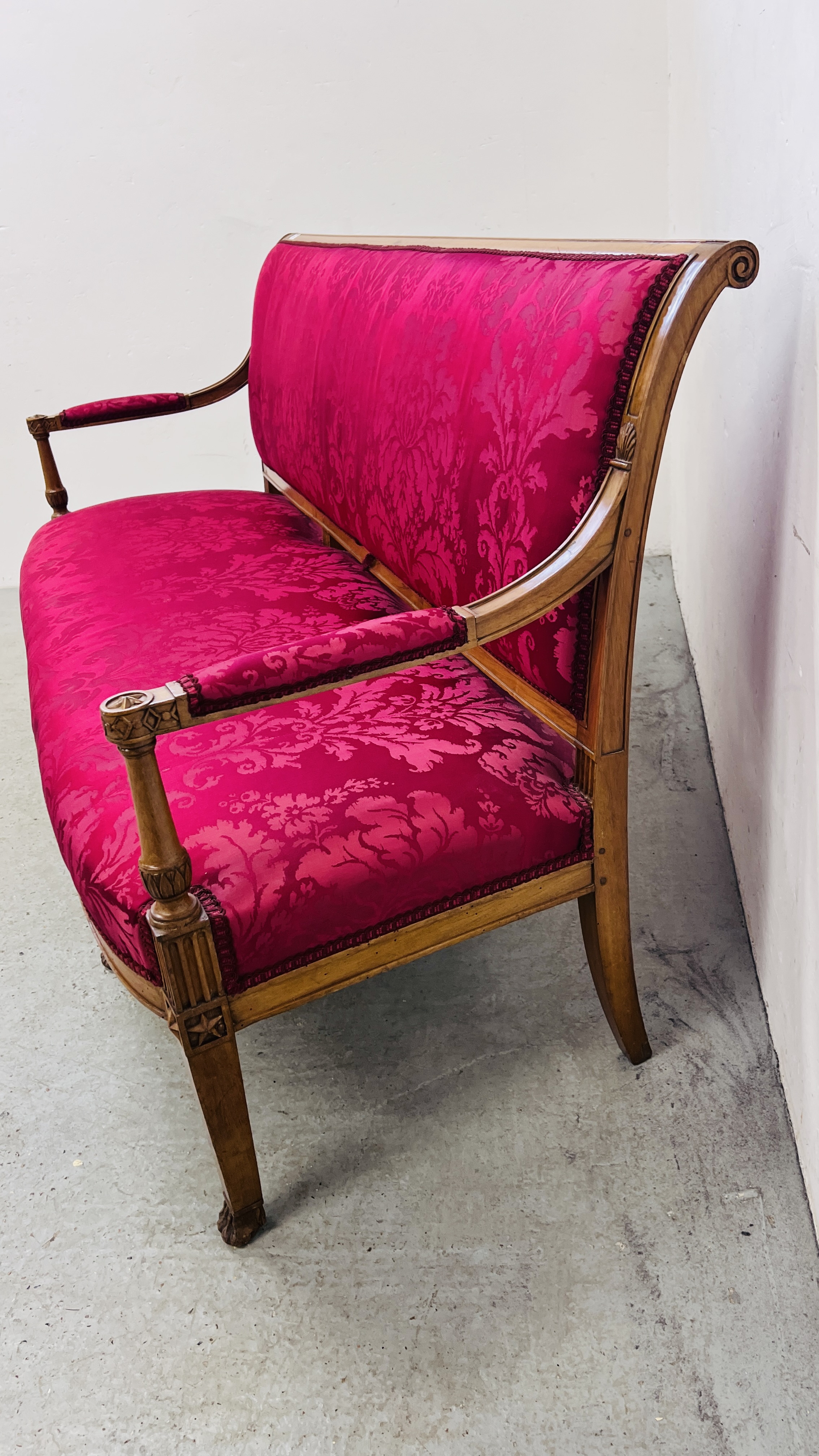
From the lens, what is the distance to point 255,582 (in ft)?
6.37

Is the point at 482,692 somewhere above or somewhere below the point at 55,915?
above

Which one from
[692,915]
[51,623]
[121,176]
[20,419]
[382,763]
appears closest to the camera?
[382,763]

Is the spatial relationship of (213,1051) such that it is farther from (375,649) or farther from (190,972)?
(375,649)

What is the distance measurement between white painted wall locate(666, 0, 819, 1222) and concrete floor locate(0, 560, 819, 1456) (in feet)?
0.45

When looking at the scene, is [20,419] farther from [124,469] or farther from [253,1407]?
[253,1407]

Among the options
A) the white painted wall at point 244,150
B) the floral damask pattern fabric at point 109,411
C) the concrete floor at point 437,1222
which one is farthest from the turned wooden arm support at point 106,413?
the concrete floor at point 437,1222

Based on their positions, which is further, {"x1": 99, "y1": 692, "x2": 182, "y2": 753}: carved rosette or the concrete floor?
the concrete floor

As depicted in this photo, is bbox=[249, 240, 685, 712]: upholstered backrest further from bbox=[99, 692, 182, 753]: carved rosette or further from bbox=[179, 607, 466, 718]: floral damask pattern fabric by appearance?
bbox=[99, 692, 182, 753]: carved rosette

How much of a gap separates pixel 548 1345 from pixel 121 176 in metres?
3.54

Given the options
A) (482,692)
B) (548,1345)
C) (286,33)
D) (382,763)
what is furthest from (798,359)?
(286,33)

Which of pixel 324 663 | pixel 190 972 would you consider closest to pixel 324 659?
pixel 324 663

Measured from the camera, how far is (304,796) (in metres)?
1.23

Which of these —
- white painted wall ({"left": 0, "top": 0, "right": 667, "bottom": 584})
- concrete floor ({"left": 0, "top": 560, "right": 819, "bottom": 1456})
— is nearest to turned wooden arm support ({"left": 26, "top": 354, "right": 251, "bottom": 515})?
white painted wall ({"left": 0, "top": 0, "right": 667, "bottom": 584})

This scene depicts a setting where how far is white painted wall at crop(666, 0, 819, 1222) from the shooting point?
124cm
